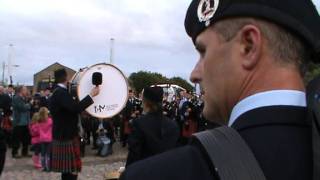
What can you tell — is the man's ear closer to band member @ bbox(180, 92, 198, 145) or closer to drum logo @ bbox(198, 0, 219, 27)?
drum logo @ bbox(198, 0, 219, 27)

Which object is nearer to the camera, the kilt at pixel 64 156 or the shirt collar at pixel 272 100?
the shirt collar at pixel 272 100

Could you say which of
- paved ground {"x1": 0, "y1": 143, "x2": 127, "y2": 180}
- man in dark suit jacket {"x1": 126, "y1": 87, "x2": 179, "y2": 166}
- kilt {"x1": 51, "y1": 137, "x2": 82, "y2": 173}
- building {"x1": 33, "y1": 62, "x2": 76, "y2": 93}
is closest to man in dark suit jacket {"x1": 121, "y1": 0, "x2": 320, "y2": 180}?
man in dark suit jacket {"x1": 126, "y1": 87, "x2": 179, "y2": 166}

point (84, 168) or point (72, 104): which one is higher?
point (72, 104)

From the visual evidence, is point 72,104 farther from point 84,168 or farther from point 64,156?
point 84,168

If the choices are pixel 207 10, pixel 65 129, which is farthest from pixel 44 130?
pixel 207 10

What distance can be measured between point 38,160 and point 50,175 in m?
1.44

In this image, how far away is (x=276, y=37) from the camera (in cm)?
126

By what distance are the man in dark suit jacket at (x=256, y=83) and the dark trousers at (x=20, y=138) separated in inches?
511

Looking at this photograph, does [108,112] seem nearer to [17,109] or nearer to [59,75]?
[59,75]

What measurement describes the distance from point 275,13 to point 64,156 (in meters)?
6.55

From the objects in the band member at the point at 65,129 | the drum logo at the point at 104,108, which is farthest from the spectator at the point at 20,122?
the band member at the point at 65,129

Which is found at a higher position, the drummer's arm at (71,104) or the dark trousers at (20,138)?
the drummer's arm at (71,104)

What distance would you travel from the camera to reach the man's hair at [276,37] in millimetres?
1257

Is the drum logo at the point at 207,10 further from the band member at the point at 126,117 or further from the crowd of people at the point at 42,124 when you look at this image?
the band member at the point at 126,117
